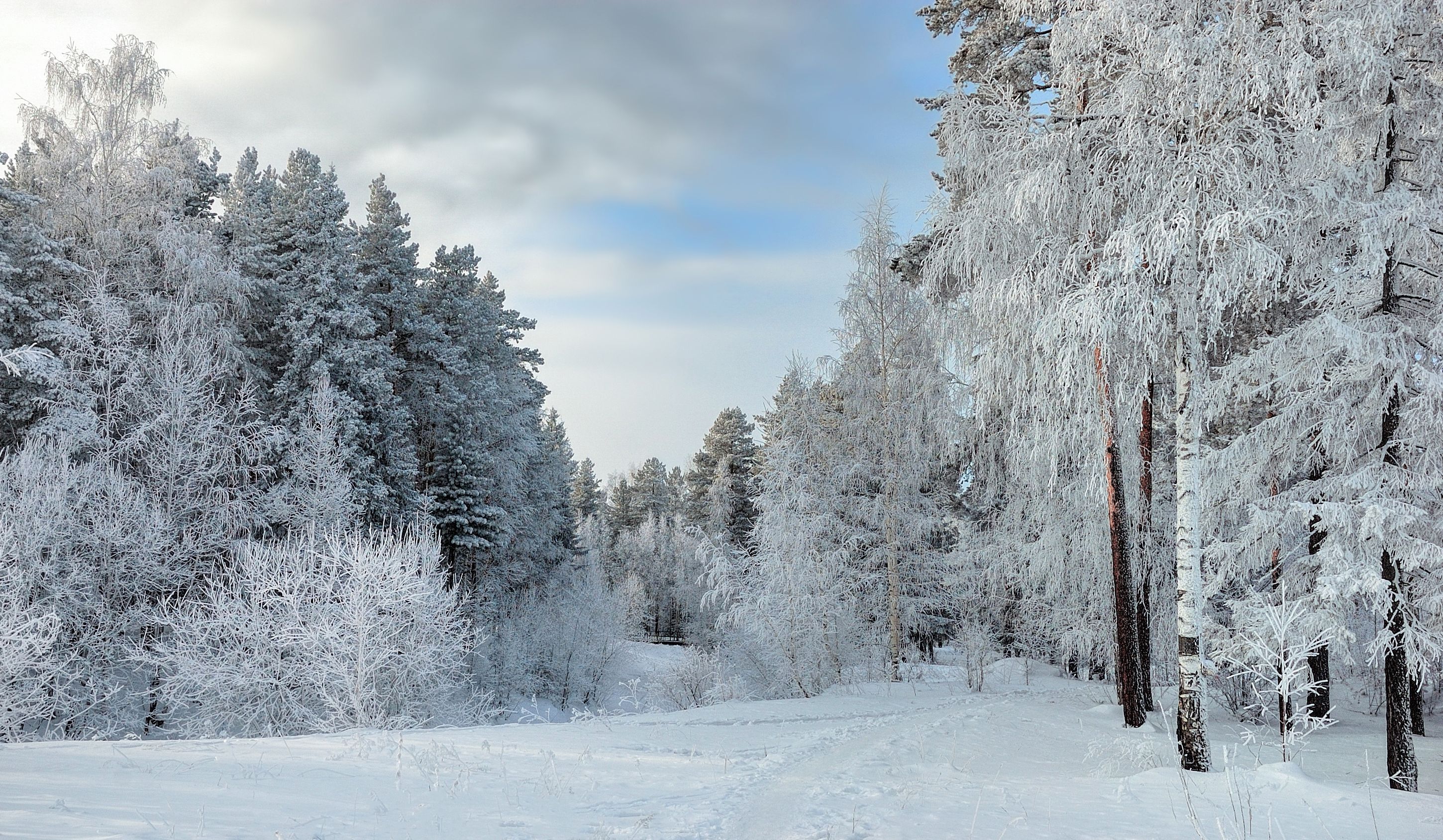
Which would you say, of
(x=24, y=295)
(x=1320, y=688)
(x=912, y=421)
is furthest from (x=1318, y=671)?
(x=24, y=295)

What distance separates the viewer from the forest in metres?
7.21

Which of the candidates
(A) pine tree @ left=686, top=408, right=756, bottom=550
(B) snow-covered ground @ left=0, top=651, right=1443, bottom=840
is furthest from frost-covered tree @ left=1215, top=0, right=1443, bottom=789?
(A) pine tree @ left=686, top=408, right=756, bottom=550

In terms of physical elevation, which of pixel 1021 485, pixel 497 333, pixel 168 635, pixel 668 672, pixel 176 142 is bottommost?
pixel 668 672

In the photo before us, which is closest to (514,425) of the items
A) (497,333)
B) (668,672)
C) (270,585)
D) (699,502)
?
(497,333)

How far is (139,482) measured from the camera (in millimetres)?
15648

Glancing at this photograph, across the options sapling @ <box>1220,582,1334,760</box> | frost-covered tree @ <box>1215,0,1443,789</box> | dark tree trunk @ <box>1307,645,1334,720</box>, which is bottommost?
dark tree trunk @ <box>1307,645,1334,720</box>

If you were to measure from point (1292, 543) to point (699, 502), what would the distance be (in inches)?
1516

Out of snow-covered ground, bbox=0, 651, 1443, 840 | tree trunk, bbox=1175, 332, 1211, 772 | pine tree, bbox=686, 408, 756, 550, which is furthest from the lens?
pine tree, bbox=686, 408, 756, 550

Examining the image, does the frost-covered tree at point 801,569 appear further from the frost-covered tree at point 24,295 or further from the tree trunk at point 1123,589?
the frost-covered tree at point 24,295

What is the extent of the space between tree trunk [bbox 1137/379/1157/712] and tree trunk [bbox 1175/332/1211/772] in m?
2.81

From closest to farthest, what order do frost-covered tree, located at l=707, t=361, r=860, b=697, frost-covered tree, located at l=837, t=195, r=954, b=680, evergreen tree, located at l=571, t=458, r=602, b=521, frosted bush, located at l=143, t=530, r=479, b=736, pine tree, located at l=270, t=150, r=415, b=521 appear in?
frosted bush, located at l=143, t=530, r=479, b=736, frost-covered tree, located at l=707, t=361, r=860, b=697, frost-covered tree, located at l=837, t=195, r=954, b=680, pine tree, located at l=270, t=150, r=415, b=521, evergreen tree, located at l=571, t=458, r=602, b=521

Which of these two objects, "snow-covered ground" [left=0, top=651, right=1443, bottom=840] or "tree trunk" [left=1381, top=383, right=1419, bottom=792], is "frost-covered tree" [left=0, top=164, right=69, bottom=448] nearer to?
"snow-covered ground" [left=0, top=651, right=1443, bottom=840]

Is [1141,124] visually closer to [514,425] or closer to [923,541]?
[923,541]

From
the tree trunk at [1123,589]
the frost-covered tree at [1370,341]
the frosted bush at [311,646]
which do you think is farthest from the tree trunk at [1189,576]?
the frosted bush at [311,646]
